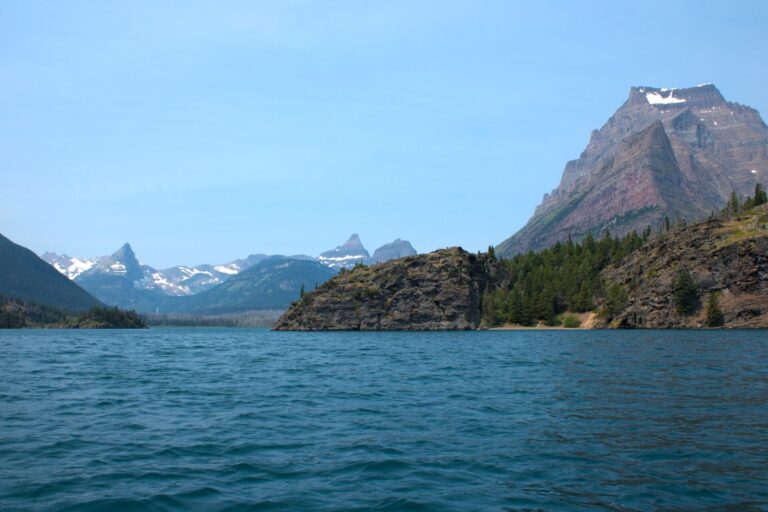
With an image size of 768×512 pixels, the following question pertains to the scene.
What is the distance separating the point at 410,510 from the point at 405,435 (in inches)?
429

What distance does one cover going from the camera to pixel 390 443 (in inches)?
1085

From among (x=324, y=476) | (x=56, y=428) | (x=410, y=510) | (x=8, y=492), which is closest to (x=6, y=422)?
(x=56, y=428)

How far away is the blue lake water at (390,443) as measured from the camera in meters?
19.7

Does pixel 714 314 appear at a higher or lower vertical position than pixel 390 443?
higher

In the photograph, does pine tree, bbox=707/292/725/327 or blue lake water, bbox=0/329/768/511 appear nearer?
blue lake water, bbox=0/329/768/511

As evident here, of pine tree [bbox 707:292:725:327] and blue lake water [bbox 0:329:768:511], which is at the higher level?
pine tree [bbox 707:292:725:327]

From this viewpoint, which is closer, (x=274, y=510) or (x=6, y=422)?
(x=274, y=510)

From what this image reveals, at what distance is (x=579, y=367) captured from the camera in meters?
61.9

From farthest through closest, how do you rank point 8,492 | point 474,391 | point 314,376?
1. point 314,376
2. point 474,391
3. point 8,492

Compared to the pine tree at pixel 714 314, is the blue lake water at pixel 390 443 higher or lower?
lower

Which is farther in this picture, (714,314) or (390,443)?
(714,314)

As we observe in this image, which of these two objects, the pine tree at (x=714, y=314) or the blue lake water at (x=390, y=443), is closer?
the blue lake water at (x=390, y=443)

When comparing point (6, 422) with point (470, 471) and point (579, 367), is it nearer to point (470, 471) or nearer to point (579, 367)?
point (470, 471)

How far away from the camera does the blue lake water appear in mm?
19688
